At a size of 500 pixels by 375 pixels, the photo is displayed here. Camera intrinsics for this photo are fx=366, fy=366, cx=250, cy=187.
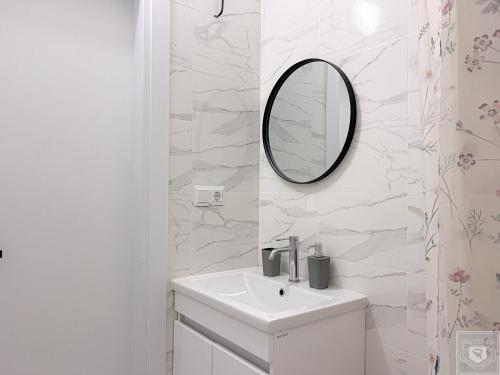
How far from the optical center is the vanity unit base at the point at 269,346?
115cm

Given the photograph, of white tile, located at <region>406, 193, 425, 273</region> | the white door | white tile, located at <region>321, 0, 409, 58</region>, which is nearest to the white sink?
white tile, located at <region>406, 193, 425, 273</region>

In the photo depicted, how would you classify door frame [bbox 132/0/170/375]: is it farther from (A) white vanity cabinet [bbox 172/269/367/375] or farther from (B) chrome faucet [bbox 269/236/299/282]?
(B) chrome faucet [bbox 269/236/299/282]

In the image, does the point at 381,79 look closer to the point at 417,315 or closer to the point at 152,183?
the point at 417,315

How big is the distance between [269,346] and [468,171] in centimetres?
77

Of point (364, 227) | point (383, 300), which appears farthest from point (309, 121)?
point (383, 300)

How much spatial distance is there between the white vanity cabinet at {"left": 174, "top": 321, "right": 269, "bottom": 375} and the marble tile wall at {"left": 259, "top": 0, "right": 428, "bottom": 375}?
50 cm

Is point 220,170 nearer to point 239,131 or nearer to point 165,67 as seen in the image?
point 239,131

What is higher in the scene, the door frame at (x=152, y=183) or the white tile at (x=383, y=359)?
the door frame at (x=152, y=183)

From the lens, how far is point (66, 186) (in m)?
1.55

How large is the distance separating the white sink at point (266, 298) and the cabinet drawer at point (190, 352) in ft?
0.52

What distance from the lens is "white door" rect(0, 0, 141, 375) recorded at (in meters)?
1.45

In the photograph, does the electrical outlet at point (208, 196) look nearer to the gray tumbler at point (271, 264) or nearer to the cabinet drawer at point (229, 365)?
the gray tumbler at point (271, 264)

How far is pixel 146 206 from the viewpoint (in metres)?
1.57

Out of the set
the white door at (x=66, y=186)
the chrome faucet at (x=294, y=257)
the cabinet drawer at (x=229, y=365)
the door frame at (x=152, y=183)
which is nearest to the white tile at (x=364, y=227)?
the chrome faucet at (x=294, y=257)
